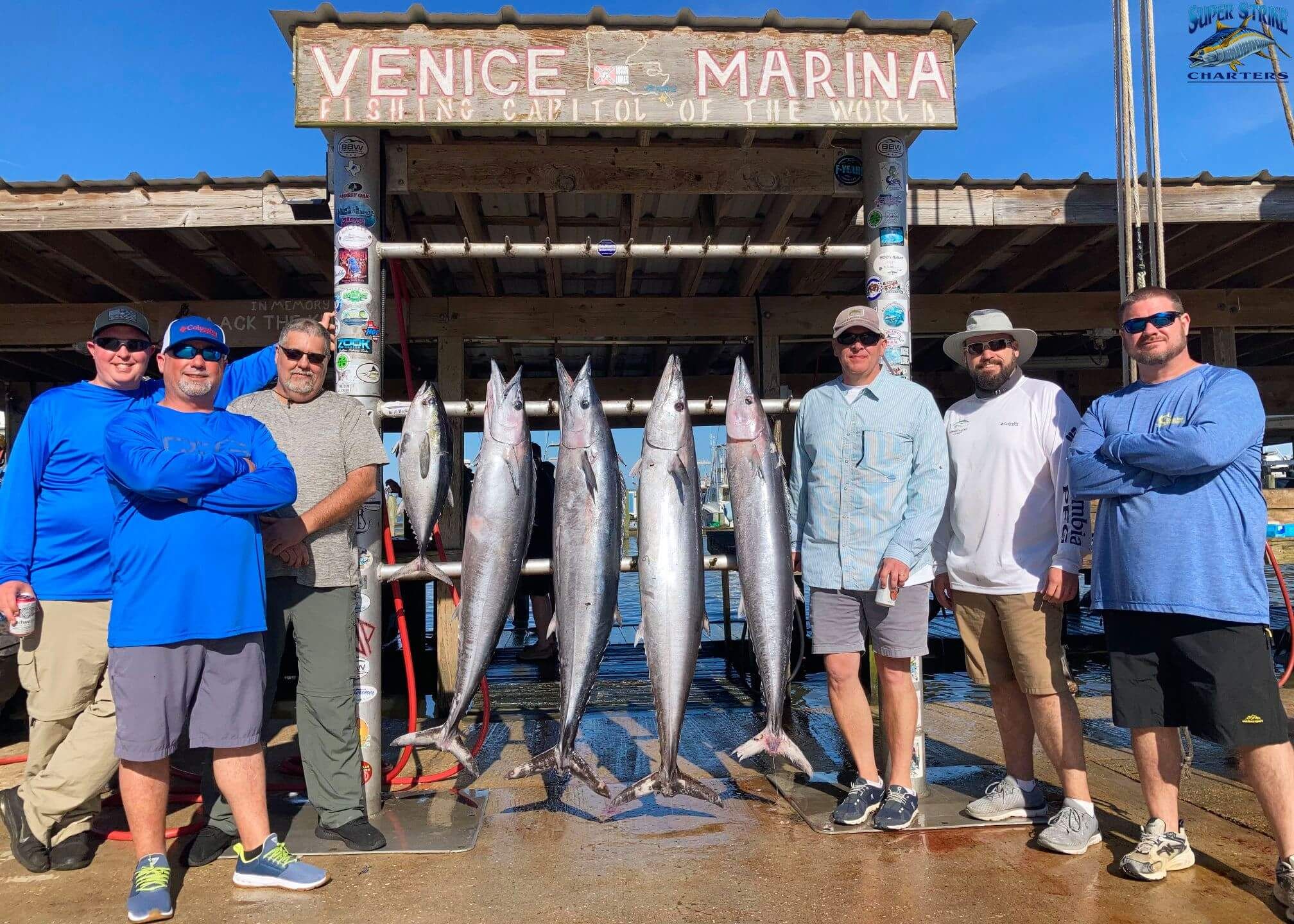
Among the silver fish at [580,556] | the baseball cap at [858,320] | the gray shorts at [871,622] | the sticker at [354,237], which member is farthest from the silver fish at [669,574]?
the sticker at [354,237]

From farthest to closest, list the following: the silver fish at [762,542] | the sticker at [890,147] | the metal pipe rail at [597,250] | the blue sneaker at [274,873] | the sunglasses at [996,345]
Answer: the sticker at [890,147] < the metal pipe rail at [597,250] < the sunglasses at [996,345] < the silver fish at [762,542] < the blue sneaker at [274,873]

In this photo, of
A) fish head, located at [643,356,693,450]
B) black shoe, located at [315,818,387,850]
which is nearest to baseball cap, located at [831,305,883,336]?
fish head, located at [643,356,693,450]

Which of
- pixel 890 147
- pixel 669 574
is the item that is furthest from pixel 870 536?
pixel 890 147

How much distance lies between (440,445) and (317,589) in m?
0.74

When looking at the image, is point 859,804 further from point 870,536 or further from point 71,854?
point 71,854

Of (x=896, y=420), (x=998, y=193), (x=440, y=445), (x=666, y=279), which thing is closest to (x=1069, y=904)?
(x=896, y=420)

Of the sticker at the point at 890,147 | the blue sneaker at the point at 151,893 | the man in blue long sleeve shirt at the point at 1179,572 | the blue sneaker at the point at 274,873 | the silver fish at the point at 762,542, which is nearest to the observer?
the blue sneaker at the point at 151,893

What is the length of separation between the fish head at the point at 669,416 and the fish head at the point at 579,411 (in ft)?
0.67

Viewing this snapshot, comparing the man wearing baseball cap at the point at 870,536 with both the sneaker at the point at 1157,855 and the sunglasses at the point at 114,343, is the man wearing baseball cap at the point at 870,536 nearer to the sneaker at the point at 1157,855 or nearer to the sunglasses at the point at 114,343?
the sneaker at the point at 1157,855

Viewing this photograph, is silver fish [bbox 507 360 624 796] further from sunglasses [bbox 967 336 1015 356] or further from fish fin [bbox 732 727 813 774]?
sunglasses [bbox 967 336 1015 356]

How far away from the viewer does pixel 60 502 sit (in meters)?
3.29

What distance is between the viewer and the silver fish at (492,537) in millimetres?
3186

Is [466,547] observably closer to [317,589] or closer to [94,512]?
[317,589]

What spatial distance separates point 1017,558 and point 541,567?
190cm
